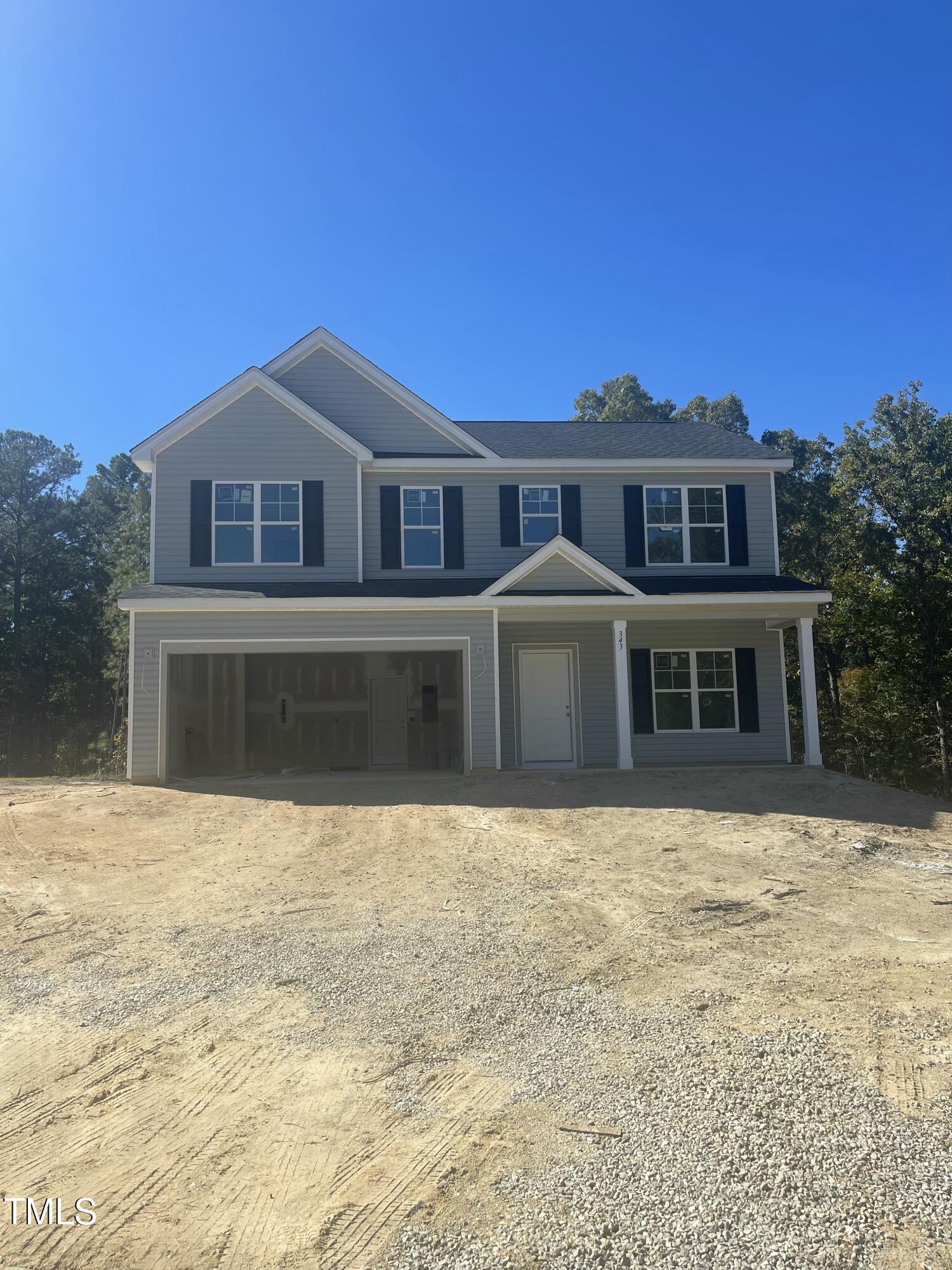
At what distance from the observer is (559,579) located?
13.9m

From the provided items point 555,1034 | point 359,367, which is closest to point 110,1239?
point 555,1034

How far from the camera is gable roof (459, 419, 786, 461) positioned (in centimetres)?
1605

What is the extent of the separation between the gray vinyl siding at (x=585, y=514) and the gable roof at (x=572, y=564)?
166cm

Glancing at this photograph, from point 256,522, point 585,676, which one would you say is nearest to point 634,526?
point 585,676

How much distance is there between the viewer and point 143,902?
7.02 m

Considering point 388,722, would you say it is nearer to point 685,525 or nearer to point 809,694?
point 685,525

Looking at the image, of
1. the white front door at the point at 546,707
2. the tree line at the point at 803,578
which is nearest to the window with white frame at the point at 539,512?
the white front door at the point at 546,707

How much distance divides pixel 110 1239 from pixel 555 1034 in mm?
2241

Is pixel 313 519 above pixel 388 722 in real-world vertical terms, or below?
above

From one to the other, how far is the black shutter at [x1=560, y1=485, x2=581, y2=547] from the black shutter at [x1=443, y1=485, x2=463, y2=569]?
1910 mm

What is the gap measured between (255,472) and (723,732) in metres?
9.65

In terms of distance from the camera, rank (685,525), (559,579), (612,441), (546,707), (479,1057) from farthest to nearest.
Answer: (612,441) < (685,525) < (546,707) < (559,579) < (479,1057)

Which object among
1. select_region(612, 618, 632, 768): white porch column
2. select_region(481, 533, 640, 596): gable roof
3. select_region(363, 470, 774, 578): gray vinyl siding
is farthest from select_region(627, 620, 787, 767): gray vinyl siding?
select_region(481, 533, 640, 596): gable roof

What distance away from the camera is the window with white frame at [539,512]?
15719 mm
